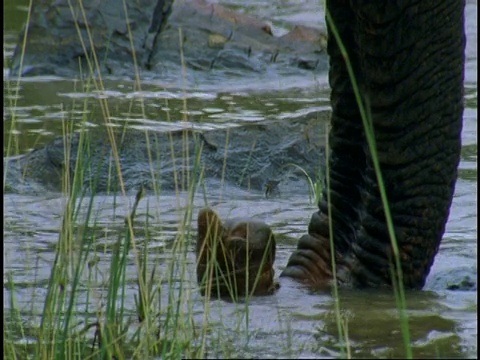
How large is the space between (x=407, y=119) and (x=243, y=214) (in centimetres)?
164

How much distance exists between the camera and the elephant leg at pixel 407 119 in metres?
3.40

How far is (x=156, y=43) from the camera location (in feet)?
29.1

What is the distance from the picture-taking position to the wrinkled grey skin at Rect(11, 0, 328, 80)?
8562 millimetres

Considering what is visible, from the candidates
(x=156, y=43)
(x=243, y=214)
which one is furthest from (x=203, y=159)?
(x=156, y=43)

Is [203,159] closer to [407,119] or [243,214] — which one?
[243,214]

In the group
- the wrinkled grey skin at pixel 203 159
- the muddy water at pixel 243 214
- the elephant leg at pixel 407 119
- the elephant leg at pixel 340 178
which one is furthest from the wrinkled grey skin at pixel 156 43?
the elephant leg at pixel 407 119

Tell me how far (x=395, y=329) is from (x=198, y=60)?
6114mm

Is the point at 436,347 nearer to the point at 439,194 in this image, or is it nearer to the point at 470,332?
the point at 470,332

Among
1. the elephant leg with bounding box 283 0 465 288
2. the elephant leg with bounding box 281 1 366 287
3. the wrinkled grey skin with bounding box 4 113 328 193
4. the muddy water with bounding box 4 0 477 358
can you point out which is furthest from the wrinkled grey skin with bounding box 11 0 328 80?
the elephant leg with bounding box 283 0 465 288

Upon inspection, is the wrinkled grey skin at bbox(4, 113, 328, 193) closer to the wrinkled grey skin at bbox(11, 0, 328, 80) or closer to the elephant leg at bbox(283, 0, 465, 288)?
the elephant leg at bbox(283, 0, 465, 288)

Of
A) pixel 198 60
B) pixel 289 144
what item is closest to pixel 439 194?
pixel 289 144

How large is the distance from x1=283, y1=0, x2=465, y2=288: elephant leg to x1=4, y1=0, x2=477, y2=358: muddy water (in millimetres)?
143

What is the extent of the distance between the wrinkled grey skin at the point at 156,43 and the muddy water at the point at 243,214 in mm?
322

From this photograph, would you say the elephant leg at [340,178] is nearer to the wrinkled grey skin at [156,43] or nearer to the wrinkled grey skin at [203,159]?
the wrinkled grey skin at [203,159]
